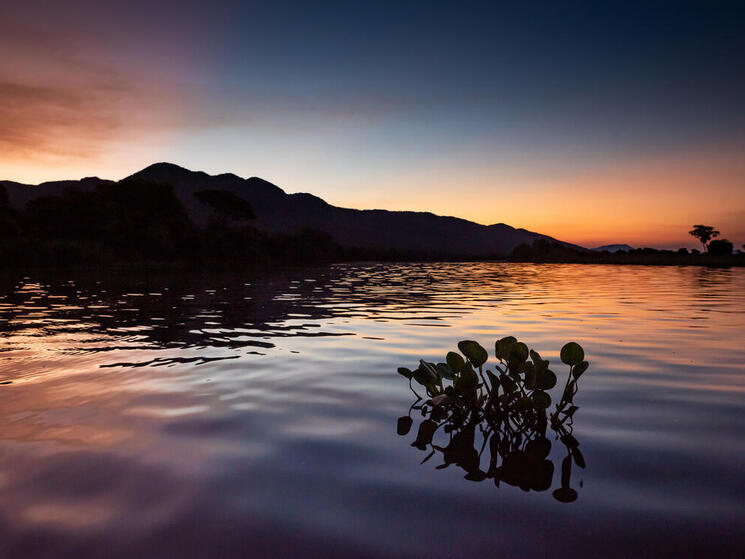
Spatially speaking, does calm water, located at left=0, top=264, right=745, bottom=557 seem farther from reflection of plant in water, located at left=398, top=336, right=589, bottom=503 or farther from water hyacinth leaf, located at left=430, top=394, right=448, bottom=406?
water hyacinth leaf, located at left=430, top=394, right=448, bottom=406

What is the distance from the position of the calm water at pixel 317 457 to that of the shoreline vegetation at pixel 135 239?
53732 millimetres

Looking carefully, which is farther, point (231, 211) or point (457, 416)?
point (231, 211)

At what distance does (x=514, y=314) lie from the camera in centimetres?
1838

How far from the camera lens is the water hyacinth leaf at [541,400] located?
5.58 meters

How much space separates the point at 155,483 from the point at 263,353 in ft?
21.5

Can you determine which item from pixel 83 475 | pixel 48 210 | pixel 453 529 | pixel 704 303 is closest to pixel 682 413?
pixel 453 529

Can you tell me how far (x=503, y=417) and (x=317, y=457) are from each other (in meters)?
2.43

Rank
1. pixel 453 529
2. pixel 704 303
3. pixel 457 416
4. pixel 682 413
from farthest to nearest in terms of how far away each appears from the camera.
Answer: pixel 704 303, pixel 682 413, pixel 457 416, pixel 453 529

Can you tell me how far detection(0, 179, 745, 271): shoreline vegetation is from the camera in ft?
188

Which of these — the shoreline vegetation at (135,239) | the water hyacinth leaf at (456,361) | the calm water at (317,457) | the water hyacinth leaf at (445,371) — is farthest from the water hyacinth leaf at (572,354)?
the shoreline vegetation at (135,239)

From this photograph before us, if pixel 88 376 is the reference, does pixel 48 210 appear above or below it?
above

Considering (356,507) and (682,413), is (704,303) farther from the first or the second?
(356,507)

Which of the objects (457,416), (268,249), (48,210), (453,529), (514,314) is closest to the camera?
(453,529)

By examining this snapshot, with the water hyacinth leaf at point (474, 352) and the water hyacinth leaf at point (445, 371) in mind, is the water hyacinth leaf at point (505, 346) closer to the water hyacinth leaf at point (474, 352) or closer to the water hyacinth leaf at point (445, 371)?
the water hyacinth leaf at point (474, 352)
